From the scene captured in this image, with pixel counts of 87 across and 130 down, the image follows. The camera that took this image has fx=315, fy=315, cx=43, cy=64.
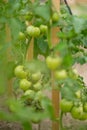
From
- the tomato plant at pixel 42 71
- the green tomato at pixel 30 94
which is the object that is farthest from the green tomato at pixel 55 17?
the green tomato at pixel 30 94

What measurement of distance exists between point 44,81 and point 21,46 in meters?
0.37

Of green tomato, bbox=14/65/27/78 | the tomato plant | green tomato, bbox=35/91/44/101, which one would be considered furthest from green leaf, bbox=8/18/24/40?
green tomato, bbox=35/91/44/101

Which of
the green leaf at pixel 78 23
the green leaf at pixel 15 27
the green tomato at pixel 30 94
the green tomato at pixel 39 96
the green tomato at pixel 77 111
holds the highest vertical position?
the green leaf at pixel 78 23

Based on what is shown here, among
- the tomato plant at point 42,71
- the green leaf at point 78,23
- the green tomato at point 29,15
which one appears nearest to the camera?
the tomato plant at point 42,71

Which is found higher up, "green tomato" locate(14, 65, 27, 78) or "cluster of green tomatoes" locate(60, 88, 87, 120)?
"green tomato" locate(14, 65, 27, 78)

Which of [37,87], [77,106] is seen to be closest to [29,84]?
[37,87]

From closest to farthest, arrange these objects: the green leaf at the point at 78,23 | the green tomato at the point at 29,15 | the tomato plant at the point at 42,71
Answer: the tomato plant at the point at 42,71 → the green leaf at the point at 78,23 → the green tomato at the point at 29,15

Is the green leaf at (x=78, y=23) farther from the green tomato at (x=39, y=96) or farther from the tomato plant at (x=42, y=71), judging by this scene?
the green tomato at (x=39, y=96)

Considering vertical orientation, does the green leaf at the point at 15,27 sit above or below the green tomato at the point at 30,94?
above

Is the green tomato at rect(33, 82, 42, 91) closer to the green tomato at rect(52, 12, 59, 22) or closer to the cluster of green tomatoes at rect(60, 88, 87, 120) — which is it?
the cluster of green tomatoes at rect(60, 88, 87, 120)

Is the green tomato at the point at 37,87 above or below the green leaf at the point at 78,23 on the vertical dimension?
below

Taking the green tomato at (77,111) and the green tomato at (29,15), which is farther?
the green tomato at (29,15)

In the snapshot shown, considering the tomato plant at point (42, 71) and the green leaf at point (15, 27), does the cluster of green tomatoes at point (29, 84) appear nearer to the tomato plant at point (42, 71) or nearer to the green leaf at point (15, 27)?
the tomato plant at point (42, 71)

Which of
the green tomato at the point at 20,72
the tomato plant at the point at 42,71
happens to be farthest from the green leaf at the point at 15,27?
the green tomato at the point at 20,72
